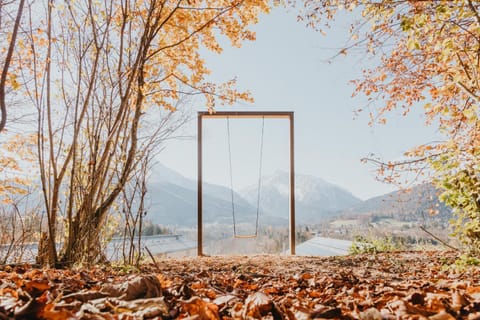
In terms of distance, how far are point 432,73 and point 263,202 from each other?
3364 millimetres

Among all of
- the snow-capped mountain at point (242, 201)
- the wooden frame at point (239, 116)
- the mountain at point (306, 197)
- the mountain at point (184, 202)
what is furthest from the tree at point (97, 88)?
the mountain at point (306, 197)

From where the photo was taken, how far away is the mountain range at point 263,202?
4789mm

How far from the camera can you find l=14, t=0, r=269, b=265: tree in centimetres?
216

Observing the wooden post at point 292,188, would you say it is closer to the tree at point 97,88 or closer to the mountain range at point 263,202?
the mountain range at point 263,202

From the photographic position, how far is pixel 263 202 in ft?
18.8

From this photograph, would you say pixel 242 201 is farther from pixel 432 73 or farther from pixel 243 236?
pixel 432 73

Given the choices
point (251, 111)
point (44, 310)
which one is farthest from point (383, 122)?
point (44, 310)

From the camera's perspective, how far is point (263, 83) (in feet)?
17.5

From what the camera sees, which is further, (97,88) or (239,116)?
(239,116)

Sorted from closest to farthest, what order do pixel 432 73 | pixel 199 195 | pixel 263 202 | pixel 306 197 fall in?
1. pixel 432 73
2. pixel 199 195
3. pixel 263 202
4. pixel 306 197

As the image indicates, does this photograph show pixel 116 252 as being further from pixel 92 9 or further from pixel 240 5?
pixel 240 5

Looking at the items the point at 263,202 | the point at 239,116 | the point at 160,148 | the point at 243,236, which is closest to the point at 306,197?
the point at 263,202

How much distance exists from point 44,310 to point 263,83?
504cm

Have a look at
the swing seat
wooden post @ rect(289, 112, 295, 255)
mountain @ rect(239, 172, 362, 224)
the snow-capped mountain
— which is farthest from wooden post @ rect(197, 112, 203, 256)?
mountain @ rect(239, 172, 362, 224)
